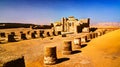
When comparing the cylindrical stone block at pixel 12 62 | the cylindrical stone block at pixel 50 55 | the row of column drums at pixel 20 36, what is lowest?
the row of column drums at pixel 20 36

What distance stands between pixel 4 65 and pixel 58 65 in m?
6.67

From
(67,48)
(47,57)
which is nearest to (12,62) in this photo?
(47,57)

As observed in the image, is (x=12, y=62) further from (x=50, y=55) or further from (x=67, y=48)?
(x=67, y=48)

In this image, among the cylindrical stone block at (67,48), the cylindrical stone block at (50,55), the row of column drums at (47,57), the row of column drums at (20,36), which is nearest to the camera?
the row of column drums at (47,57)

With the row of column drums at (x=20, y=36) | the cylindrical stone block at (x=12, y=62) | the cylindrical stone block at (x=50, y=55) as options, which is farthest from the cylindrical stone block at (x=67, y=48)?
the row of column drums at (x=20, y=36)

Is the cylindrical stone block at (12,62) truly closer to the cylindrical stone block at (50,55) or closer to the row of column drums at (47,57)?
the row of column drums at (47,57)

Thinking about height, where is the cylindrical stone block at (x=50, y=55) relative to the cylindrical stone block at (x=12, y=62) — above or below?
below

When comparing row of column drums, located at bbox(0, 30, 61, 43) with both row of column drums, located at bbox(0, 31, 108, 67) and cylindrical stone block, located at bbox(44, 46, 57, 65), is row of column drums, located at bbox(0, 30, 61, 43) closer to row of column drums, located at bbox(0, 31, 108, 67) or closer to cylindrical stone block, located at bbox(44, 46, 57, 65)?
row of column drums, located at bbox(0, 31, 108, 67)

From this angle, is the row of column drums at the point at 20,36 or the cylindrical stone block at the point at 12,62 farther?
the row of column drums at the point at 20,36

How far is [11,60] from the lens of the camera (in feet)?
15.3

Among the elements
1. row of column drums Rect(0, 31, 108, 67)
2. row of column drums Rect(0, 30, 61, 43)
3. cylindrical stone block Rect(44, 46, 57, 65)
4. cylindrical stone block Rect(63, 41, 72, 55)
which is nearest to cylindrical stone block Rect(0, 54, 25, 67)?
row of column drums Rect(0, 31, 108, 67)

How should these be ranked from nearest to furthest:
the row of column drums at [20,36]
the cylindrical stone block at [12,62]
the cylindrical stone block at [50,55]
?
1. the cylindrical stone block at [12,62]
2. the cylindrical stone block at [50,55]
3. the row of column drums at [20,36]

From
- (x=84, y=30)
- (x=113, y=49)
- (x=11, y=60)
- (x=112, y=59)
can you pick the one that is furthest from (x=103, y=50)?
(x=84, y=30)

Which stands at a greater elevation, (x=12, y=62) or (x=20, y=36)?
(x=12, y=62)
